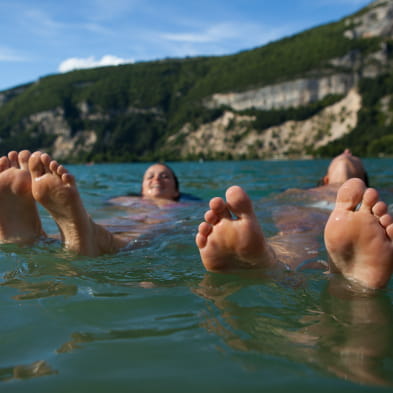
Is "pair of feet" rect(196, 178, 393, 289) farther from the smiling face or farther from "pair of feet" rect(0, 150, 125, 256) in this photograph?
the smiling face

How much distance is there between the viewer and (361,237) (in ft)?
5.32

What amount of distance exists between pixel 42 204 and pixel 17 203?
0.80 ft

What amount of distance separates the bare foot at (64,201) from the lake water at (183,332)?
188 millimetres

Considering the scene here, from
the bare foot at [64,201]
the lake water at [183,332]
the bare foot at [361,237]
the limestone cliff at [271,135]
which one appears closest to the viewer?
the lake water at [183,332]

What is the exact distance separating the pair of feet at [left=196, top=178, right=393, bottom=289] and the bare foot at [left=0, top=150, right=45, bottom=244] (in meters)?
1.16

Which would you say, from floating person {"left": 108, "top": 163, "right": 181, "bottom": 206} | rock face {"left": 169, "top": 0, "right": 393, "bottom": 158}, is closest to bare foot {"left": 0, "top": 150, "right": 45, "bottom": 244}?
floating person {"left": 108, "top": 163, "right": 181, "bottom": 206}

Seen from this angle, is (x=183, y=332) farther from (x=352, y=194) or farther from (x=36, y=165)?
(x=36, y=165)

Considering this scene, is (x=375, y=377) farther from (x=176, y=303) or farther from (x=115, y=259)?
(x=115, y=259)

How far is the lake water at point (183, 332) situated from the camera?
3.50 ft

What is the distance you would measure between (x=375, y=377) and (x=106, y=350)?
76cm

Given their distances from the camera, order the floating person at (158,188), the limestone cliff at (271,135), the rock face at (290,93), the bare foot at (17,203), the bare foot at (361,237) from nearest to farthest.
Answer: the bare foot at (361,237)
the bare foot at (17,203)
the floating person at (158,188)
the limestone cliff at (271,135)
the rock face at (290,93)

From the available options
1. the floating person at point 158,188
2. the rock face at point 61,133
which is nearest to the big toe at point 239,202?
the floating person at point 158,188

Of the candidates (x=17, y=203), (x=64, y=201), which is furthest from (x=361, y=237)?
(x=17, y=203)

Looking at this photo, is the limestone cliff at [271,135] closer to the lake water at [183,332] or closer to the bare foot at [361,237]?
the bare foot at [361,237]
